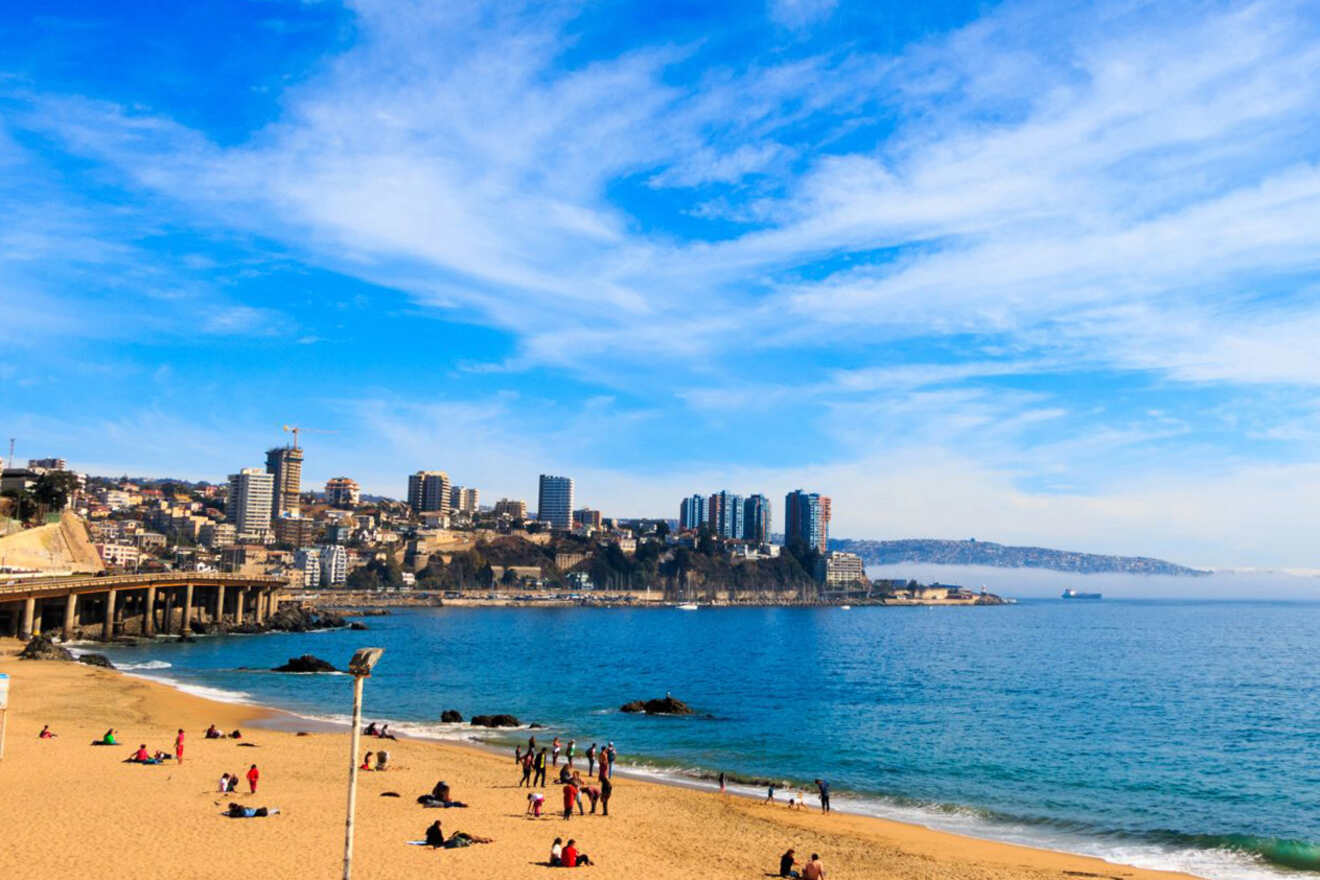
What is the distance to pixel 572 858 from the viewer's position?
22.7 metres

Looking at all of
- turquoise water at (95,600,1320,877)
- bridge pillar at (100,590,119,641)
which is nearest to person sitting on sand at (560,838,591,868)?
turquoise water at (95,600,1320,877)

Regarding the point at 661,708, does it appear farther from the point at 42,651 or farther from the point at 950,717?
the point at 42,651

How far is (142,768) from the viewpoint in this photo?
107 ft

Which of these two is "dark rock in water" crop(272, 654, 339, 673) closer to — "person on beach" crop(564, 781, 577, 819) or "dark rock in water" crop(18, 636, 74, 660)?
"dark rock in water" crop(18, 636, 74, 660)

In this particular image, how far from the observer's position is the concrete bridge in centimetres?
8388

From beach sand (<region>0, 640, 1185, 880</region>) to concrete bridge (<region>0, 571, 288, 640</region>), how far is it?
5265 centimetres

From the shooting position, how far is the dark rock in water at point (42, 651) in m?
67.4

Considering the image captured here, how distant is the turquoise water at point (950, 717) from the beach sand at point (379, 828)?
5.49 meters

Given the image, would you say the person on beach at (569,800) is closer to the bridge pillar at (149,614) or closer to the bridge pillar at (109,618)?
the bridge pillar at (109,618)

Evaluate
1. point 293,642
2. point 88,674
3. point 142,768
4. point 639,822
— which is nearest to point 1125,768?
point 639,822

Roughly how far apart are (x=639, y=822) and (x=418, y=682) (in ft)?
155

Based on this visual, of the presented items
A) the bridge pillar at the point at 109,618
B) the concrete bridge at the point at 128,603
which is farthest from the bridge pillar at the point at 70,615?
the bridge pillar at the point at 109,618

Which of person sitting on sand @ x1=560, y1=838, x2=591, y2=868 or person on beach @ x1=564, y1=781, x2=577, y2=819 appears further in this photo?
person on beach @ x1=564, y1=781, x2=577, y2=819

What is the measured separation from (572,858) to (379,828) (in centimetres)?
628
